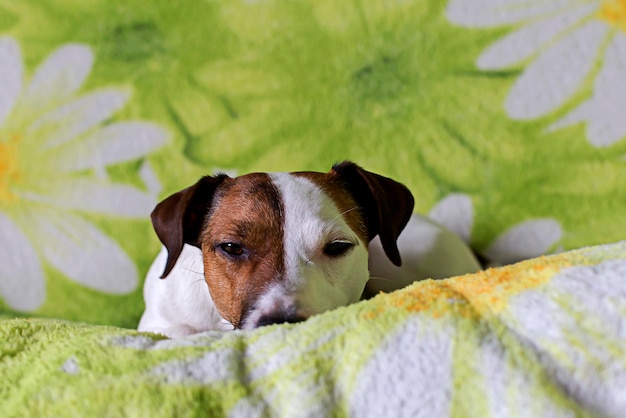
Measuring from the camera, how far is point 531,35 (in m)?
2.26

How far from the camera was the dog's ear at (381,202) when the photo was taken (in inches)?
58.0

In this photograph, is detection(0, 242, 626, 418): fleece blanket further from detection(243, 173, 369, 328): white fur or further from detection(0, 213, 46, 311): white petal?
detection(0, 213, 46, 311): white petal

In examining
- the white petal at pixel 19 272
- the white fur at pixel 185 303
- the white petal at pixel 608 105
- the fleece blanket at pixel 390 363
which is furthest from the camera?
the white petal at pixel 608 105

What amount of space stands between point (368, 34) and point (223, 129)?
0.61 metres

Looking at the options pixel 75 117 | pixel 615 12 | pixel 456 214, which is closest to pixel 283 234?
pixel 456 214

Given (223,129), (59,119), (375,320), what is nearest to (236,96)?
(223,129)

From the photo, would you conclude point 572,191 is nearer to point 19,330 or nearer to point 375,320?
point 375,320

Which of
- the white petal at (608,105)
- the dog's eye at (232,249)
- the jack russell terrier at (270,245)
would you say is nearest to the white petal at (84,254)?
the jack russell terrier at (270,245)

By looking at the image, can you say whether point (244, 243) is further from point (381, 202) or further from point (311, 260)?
point (381, 202)

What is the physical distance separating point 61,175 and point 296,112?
0.83 m

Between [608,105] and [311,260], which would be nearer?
[311,260]

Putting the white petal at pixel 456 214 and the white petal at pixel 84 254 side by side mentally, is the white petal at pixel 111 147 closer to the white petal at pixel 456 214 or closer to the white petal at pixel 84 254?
the white petal at pixel 84 254

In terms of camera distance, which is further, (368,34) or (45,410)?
(368,34)

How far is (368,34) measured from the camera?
2.29m
